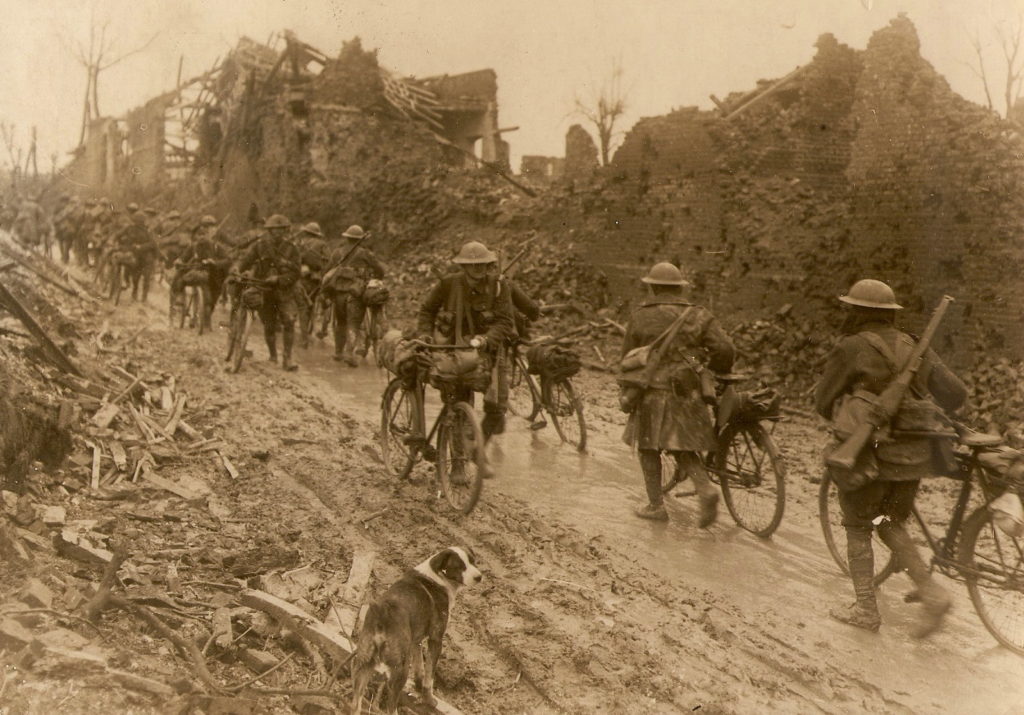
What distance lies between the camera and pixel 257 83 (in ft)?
87.0

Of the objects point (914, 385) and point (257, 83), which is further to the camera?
point (257, 83)

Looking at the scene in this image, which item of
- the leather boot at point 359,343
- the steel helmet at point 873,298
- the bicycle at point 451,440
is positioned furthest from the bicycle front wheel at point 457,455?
the leather boot at point 359,343

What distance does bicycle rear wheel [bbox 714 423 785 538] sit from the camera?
6695mm

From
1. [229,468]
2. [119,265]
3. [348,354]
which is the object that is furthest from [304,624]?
[119,265]

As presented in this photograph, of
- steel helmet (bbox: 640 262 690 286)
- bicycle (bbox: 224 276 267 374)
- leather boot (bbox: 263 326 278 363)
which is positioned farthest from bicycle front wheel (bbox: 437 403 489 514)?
leather boot (bbox: 263 326 278 363)

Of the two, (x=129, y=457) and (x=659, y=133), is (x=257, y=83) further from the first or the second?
(x=129, y=457)

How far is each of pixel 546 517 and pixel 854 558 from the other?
245cm

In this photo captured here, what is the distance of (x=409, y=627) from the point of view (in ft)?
13.6

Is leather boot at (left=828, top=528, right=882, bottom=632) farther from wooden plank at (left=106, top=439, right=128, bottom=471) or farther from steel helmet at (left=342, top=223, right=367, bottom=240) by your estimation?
steel helmet at (left=342, top=223, right=367, bottom=240)

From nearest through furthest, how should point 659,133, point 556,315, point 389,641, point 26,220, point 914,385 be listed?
point 389,641
point 914,385
point 659,133
point 556,315
point 26,220

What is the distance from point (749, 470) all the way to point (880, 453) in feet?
6.12

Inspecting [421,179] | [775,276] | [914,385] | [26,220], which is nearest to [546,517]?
[914,385]

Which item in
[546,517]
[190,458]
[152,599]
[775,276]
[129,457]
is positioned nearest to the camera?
[152,599]

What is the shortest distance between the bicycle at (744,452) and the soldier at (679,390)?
186 millimetres
